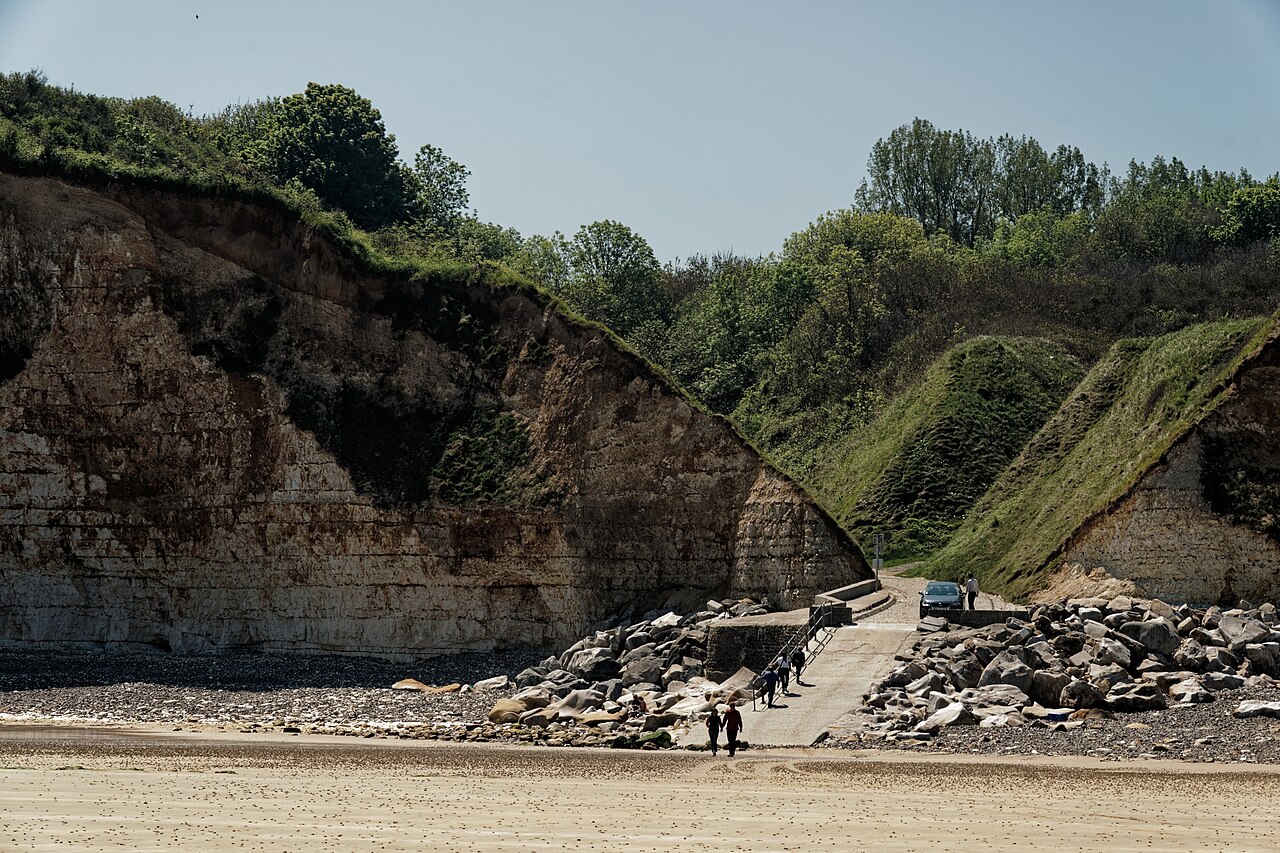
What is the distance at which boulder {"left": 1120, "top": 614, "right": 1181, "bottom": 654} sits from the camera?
3158 cm

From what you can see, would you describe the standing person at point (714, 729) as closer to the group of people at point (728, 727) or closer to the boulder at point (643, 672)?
the group of people at point (728, 727)

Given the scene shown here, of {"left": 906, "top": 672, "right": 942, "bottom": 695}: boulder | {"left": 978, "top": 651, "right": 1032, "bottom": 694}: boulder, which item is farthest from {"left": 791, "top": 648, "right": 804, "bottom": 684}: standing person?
{"left": 978, "top": 651, "right": 1032, "bottom": 694}: boulder

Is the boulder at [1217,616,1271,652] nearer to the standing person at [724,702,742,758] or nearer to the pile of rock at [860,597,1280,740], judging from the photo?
the pile of rock at [860,597,1280,740]

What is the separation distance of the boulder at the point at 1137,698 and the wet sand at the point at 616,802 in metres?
3.68

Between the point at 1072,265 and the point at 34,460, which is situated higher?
the point at 1072,265

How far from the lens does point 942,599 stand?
121 feet

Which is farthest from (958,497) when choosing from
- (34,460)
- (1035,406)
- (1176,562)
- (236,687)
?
(34,460)

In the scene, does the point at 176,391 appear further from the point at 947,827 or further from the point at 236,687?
the point at 947,827

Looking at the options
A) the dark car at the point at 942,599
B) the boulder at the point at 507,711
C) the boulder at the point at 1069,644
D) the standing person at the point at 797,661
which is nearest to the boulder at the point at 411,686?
the boulder at the point at 507,711

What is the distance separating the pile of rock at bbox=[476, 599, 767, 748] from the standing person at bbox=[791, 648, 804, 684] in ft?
4.22

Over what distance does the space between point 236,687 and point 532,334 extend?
13.2 m

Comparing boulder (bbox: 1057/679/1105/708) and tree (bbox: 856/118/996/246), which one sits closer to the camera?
boulder (bbox: 1057/679/1105/708)

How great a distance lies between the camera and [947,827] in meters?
19.9

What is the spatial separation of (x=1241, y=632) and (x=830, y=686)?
8853 mm
